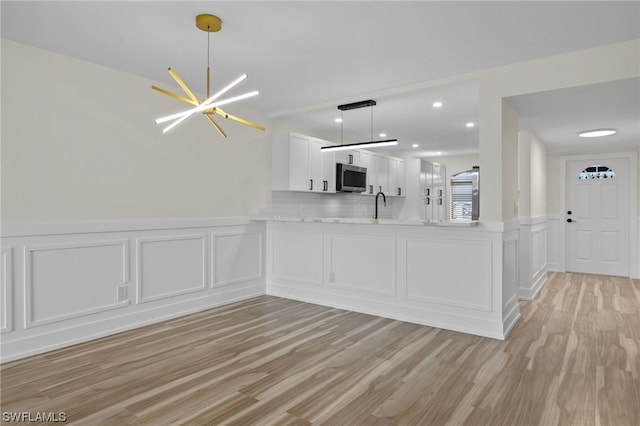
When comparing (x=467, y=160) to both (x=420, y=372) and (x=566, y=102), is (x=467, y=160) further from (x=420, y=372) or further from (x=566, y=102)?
(x=420, y=372)

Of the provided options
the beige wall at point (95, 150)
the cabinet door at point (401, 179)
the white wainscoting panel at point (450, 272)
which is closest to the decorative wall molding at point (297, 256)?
the beige wall at point (95, 150)

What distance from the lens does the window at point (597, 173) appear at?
7285mm

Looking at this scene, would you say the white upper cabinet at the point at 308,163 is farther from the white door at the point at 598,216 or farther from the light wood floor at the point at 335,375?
the white door at the point at 598,216

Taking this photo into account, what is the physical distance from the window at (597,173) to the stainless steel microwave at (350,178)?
14.0 ft

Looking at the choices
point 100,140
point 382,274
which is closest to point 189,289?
point 100,140

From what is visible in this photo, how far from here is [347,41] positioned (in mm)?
3135

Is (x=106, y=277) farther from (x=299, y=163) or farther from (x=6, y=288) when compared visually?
(x=299, y=163)

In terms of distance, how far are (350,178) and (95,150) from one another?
3922 millimetres

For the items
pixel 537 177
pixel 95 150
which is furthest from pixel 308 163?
pixel 537 177

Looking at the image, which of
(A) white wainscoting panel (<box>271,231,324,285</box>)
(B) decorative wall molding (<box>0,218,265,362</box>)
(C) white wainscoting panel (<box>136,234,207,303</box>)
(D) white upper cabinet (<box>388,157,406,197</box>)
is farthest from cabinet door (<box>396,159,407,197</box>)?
(C) white wainscoting panel (<box>136,234,207,303</box>)

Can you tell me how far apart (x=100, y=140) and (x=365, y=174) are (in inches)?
174

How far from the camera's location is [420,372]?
9.43 feet

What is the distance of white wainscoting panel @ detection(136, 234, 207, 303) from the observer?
13.0ft

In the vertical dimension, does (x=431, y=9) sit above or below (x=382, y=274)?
above
